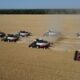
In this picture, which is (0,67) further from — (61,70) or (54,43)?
(54,43)

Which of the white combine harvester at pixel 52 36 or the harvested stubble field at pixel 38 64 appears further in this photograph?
the white combine harvester at pixel 52 36

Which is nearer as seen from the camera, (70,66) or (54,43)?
(70,66)

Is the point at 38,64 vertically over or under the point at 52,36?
over

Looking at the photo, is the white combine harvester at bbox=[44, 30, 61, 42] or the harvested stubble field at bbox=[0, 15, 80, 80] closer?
the harvested stubble field at bbox=[0, 15, 80, 80]

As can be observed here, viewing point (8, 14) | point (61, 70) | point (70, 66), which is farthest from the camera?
point (8, 14)

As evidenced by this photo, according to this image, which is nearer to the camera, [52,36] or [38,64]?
[38,64]

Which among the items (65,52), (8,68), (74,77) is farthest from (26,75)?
(65,52)

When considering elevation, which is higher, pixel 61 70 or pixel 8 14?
pixel 61 70

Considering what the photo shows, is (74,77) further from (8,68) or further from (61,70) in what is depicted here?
(8,68)

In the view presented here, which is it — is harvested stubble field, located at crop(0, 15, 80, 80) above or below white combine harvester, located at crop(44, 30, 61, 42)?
above

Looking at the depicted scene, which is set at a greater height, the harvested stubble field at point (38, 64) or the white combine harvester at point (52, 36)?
Answer: the harvested stubble field at point (38, 64)

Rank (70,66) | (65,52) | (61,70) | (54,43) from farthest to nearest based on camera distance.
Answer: (54,43)
(65,52)
(70,66)
(61,70)
